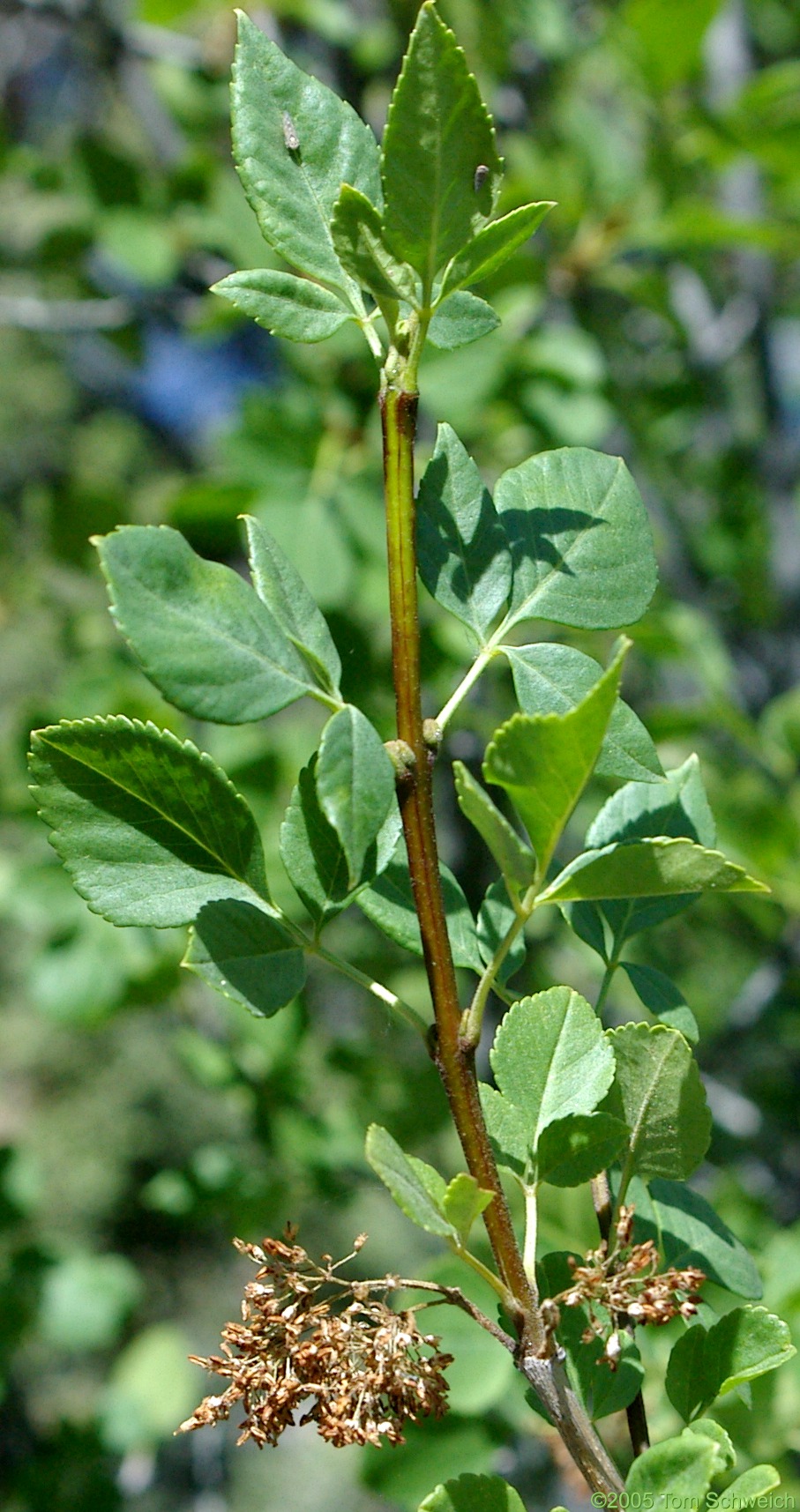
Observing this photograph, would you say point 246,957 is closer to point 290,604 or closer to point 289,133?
point 290,604

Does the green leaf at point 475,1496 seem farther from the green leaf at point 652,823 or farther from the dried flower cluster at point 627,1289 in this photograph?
the green leaf at point 652,823

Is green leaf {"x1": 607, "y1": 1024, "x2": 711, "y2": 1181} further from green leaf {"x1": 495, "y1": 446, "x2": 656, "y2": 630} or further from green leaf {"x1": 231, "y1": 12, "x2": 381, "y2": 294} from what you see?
green leaf {"x1": 231, "y1": 12, "x2": 381, "y2": 294}

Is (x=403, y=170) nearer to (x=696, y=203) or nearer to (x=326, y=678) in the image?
(x=326, y=678)

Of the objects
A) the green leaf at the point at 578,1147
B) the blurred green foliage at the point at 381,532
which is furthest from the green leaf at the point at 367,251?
the blurred green foliage at the point at 381,532

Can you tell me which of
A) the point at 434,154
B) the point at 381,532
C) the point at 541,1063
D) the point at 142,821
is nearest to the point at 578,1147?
the point at 541,1063

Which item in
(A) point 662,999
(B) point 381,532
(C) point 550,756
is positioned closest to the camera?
(C) point 550,756

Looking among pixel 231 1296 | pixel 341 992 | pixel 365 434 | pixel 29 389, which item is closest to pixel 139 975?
pixel 365 434
